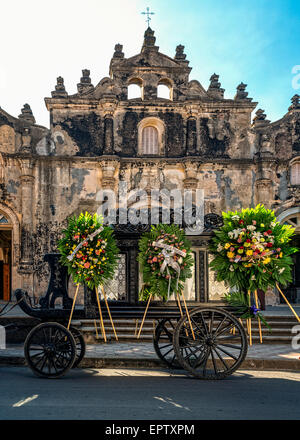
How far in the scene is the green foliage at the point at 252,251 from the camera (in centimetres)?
628

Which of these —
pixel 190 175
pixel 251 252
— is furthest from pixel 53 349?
pixel 190 175

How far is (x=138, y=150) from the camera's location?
17.5 m

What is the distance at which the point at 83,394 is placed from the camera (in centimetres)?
473

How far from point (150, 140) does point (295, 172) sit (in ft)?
22.2

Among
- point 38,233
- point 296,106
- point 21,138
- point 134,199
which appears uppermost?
point 296,106

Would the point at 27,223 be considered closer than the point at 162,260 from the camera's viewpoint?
No

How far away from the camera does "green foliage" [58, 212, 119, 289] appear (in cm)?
702

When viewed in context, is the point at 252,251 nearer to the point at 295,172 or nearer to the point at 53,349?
the point at 53,349

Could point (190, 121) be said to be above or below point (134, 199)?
above

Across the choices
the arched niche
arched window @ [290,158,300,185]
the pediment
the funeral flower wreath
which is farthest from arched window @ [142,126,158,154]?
the funeral flower wreath

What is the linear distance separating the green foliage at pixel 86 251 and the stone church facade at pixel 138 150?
9509mm
